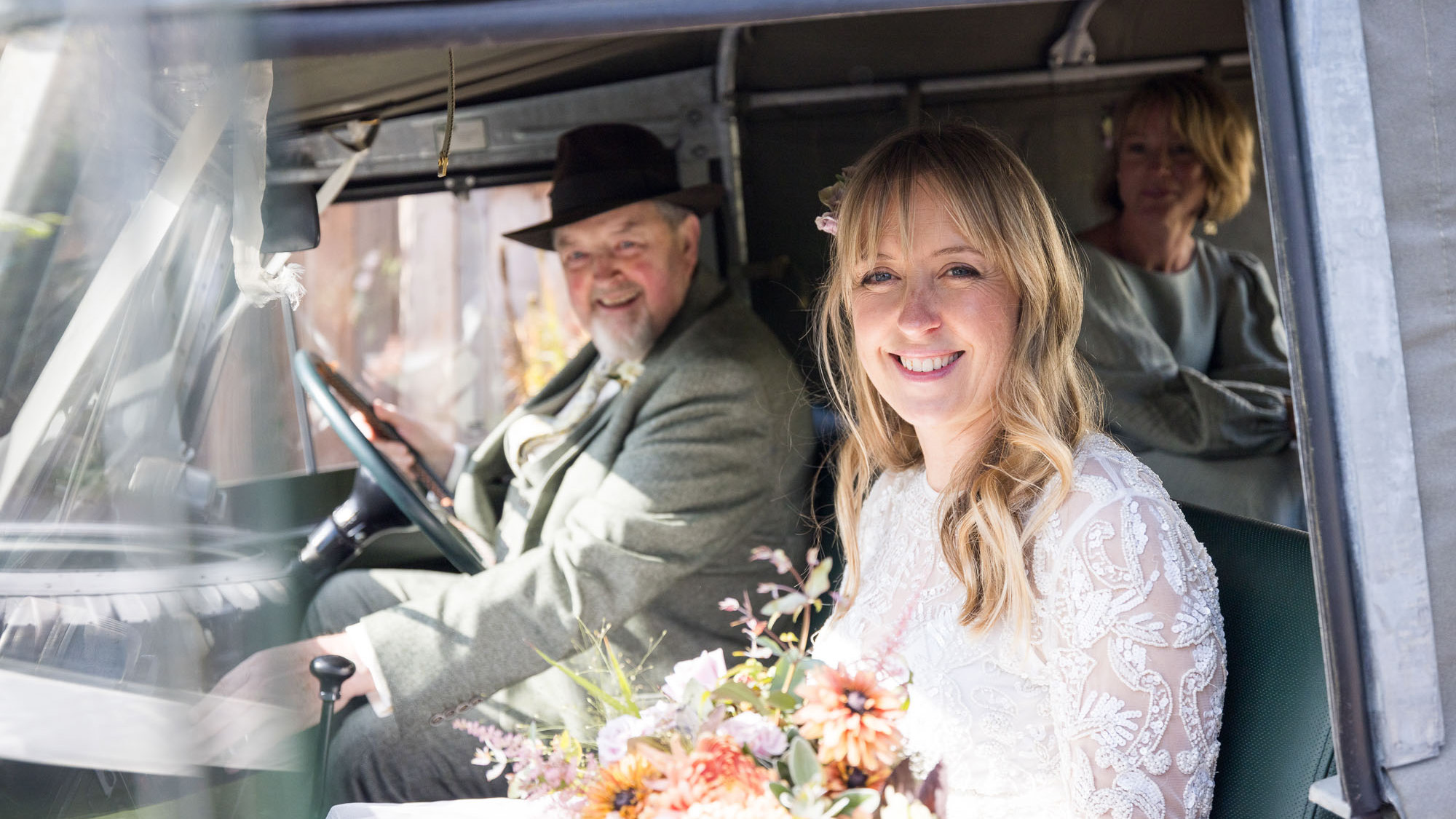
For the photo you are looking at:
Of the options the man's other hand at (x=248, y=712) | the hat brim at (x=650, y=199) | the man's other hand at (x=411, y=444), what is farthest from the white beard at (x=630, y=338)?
the man's other hand at (x=248, y=712)

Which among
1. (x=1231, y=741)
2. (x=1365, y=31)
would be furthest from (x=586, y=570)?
(x=1365, y=31)

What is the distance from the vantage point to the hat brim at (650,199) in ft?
9.27

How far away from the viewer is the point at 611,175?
2.85 metres

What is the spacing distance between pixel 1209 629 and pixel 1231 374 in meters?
2.09

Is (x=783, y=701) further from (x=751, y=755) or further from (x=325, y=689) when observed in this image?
(x=325, y=689)

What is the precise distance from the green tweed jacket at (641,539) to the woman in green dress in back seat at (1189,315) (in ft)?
2.99

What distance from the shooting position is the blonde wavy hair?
1474mm

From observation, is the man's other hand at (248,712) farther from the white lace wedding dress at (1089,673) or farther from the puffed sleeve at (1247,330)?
the puffed sleeve at (1247,330)

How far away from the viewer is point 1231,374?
3.21 m

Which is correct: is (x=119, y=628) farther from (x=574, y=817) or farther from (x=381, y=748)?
(x=381, y=748)

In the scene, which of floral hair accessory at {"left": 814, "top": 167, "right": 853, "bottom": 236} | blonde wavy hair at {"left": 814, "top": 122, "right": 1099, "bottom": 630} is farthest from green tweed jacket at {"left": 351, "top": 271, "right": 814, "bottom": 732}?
blonde wavy hair at {"left": 814, "top": 122, "right": 1099, "bottom": 630}

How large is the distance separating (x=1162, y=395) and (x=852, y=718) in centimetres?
214

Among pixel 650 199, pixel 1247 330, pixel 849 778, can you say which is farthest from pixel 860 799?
pixel 1247 330

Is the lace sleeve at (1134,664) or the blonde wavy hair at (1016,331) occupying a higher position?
the blonde wavy hair at (1016,331)
